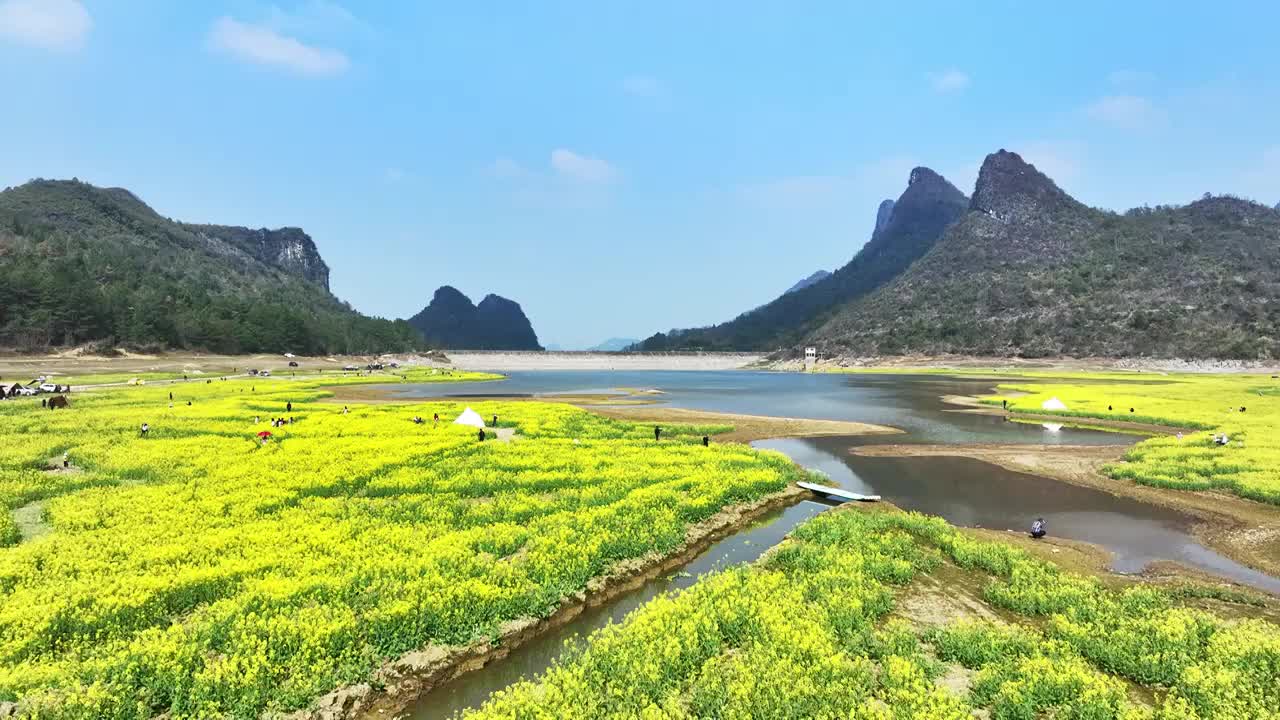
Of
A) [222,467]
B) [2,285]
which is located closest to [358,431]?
[222,467]

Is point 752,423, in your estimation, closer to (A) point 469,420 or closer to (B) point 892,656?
(A) point 469,420

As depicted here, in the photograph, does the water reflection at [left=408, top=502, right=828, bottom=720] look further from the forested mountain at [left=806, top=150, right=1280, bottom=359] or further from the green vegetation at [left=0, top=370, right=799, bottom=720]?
the forested mountain at [left=806, top=150, right=1280, bottom=359]

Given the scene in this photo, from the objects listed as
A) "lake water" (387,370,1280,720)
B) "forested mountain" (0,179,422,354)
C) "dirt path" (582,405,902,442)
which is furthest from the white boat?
"forested mountain" (0,179,422,354)

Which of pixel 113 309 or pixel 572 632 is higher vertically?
pixel 113 309

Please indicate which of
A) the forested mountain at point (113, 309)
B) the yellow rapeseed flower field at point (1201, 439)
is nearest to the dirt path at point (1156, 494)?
the yellow rapeseed flower field at point (1201, 439)

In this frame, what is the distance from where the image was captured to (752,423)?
173 ft

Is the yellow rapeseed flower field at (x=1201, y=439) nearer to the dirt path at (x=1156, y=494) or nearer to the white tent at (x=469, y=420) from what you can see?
the dirt path at (x=1156, y=494)

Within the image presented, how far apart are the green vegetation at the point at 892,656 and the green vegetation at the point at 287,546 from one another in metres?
3.69

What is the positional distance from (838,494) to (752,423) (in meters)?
26.5

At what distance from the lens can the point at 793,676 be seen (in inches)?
401

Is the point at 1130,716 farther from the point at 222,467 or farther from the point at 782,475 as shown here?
the point at 222,467

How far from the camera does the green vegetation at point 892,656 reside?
9.52 m

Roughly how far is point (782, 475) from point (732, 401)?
5027 cm

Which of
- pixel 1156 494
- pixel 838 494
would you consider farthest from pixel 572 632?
pixel 1156 494
